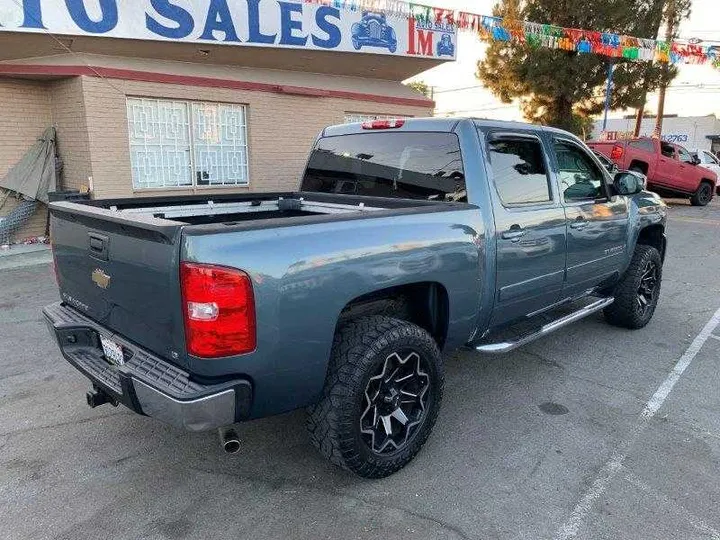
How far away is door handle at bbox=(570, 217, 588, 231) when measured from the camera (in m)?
4.18

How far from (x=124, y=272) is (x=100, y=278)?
11.6 inches

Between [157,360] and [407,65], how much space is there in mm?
11566

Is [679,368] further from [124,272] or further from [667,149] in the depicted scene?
[667,149]

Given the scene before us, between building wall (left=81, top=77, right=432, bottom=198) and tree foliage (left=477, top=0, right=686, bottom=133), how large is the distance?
914 cm

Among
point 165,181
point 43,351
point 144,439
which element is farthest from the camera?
point 165,181

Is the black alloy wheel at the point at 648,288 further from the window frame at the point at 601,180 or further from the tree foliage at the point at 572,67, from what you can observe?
the tree foliage at the point at 572,67

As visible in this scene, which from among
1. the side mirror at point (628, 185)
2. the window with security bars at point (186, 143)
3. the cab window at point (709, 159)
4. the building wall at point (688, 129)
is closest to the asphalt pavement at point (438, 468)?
the side mirror at point (628, 185)

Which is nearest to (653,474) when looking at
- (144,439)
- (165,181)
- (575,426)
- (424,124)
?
(575,426)

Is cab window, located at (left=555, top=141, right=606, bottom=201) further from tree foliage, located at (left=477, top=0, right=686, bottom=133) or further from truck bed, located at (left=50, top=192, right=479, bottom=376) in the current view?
tree foliage, located at (left=477, top=0, right=686, bottom=133)

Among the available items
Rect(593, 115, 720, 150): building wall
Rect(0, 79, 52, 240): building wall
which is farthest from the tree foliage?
Rect(593, 115, 720, 150): building wall

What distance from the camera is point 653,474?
10.1 ft

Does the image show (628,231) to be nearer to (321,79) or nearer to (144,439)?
(144,439)

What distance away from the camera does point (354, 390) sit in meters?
2.71

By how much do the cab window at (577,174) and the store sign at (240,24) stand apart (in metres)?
6.67
